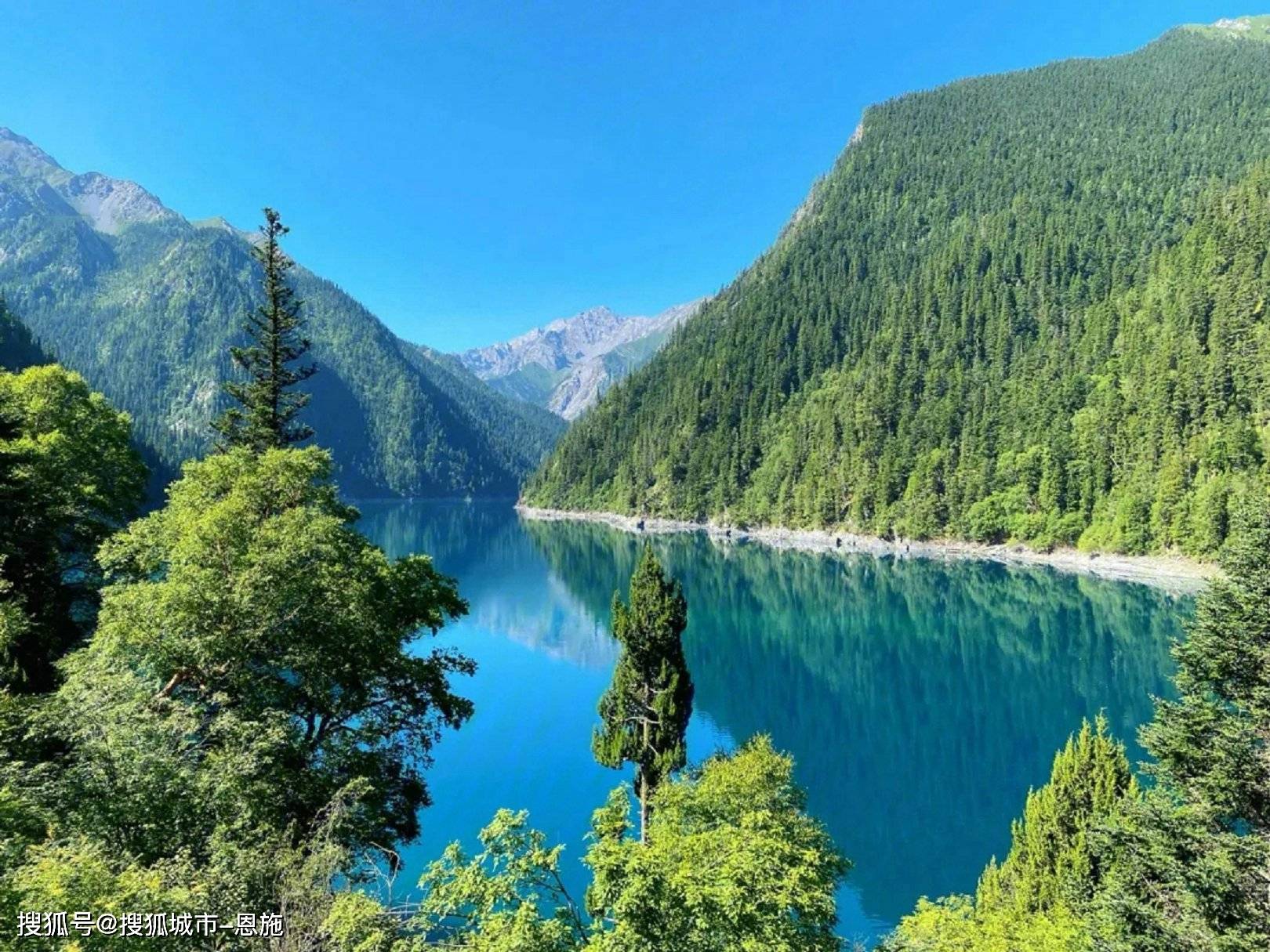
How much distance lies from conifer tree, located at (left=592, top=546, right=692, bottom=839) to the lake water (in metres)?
5.87

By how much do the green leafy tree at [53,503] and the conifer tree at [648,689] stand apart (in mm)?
18203

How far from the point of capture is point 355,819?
16500mm

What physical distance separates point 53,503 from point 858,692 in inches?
2040

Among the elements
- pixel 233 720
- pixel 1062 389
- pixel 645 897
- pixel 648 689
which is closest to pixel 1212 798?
pixel 645 897

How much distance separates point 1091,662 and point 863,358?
142 m

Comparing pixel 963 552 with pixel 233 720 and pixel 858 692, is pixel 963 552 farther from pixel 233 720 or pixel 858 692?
pixel 233 720

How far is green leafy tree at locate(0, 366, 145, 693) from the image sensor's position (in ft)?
62.4

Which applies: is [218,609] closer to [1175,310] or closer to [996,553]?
[996,553]

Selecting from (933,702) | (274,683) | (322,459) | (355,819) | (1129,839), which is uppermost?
(322,459)

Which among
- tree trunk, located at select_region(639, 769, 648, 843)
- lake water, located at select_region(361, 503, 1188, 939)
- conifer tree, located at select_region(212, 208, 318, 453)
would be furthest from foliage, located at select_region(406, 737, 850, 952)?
conifer tree, located at select_region(212, 208, 318, 453)

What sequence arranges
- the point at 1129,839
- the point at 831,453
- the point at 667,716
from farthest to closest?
the point at 831,453 → the point at 667,716 → the point at 1129,839

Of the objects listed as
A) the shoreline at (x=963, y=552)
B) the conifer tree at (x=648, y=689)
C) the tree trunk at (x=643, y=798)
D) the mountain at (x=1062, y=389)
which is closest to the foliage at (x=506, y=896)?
the tree trunk at (x=643, y=798)

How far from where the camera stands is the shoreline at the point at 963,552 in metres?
84.2

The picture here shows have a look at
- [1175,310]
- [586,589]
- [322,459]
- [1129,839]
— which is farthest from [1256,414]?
[322,459]
